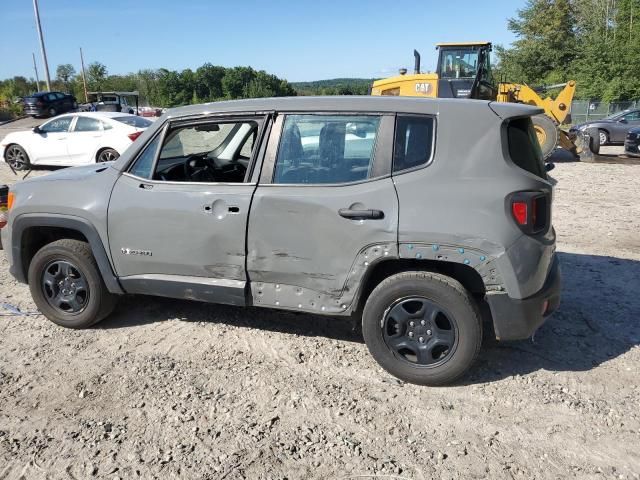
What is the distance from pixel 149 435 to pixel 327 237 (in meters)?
1.59

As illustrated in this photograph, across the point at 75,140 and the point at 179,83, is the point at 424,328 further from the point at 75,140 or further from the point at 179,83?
the point at 179,83

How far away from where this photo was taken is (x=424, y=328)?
3.41 metres

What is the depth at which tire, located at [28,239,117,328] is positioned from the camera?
164 inches

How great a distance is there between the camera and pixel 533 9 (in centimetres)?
5319

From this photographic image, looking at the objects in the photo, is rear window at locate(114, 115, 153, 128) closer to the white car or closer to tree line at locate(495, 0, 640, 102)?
the white car

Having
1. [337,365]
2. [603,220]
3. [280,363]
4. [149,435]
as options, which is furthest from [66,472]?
[603,220]

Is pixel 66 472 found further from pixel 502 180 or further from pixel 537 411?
pixel 502 180

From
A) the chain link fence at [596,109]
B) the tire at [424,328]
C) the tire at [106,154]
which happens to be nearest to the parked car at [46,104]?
the tire at [106,154]

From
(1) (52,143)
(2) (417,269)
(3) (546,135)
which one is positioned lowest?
(2) (417,269)

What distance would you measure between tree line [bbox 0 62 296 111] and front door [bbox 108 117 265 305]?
229 feet

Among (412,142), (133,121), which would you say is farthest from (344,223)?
(133,121)

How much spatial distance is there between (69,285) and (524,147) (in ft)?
11.9

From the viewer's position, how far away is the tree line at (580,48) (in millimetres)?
36344

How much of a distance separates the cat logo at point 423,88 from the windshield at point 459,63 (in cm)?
52
